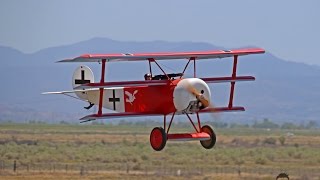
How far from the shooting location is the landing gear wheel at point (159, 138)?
40.2 metres

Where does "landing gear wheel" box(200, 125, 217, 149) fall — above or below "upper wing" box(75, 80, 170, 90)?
below

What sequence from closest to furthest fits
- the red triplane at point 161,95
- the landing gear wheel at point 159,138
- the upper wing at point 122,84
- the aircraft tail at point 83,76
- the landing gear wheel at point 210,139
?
the upper wing at point 122,84 → the red triplane at point 161,95 → the landing gear wheel at point 159,138 → the landing gear wheel at point 210,139 → the aircraft tail at point 83,76

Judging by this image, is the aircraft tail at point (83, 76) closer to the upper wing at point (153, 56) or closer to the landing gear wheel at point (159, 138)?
the upper wing at point (153, 56)

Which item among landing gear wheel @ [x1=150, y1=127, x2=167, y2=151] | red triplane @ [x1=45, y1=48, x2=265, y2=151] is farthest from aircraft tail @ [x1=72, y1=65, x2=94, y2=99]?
landing gear wheel @ [x1=150, y1=127, x2=167, y2=151]

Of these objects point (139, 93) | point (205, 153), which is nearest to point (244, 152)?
point (205, 153)

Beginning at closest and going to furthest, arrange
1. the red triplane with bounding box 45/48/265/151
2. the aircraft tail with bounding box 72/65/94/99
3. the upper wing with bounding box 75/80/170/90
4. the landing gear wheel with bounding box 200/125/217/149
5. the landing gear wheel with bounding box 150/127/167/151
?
the upper wing with bounding box 75/80/170/90 → the red triplane with bounding box 45/48/265/151 → the landing gear wheel with bounding box 150/127/167/151 → the landing gear wheel with bounding box 200/125/217/149 → the aircraft tail with bounding box 72/65/94/99

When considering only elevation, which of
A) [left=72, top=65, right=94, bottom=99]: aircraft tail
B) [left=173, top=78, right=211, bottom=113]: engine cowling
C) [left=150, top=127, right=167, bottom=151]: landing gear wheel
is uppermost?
[left=72, top=65, right=94, bottom=99]: aircraft tail

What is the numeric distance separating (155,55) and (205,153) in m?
96.5

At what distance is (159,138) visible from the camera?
40438 mm

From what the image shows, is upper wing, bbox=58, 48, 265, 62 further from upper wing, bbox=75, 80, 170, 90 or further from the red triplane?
upper wing, bbox=75, 80, 170, 90

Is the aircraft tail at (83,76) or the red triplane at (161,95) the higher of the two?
the aircraft tail at (83,76)

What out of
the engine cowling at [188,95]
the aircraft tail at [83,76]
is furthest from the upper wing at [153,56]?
the aircraft tail at [83,76]

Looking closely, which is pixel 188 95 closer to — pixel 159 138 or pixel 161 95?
pixel 161 95

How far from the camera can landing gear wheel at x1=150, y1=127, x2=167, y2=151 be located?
40219 millimetres
